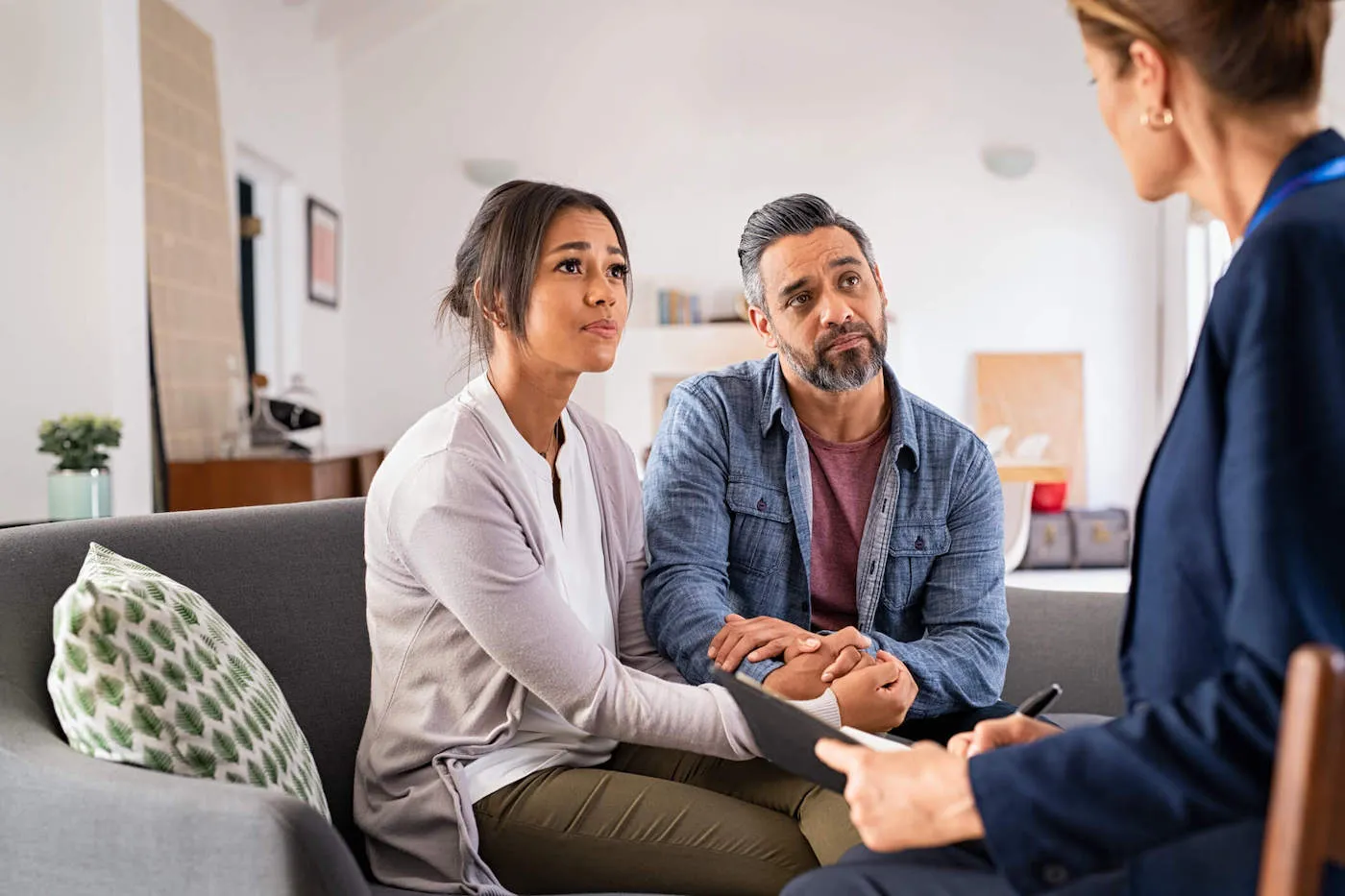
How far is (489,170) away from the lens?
775 cm

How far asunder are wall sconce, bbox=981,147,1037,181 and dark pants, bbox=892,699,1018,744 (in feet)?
20.4

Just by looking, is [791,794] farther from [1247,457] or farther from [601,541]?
[1247,457]

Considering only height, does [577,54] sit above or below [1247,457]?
above

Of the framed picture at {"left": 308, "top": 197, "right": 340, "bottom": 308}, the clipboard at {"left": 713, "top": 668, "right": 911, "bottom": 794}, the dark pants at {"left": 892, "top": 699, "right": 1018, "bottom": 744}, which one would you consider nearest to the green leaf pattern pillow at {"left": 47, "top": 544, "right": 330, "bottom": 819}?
the clipboard at {"left": 713, "top": 668, "right": 911, "bottom": 794}

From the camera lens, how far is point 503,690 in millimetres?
1640

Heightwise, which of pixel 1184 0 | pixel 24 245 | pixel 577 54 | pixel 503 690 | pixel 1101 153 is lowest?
pixel 503 690

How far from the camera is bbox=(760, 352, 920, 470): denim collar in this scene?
6.98 feet

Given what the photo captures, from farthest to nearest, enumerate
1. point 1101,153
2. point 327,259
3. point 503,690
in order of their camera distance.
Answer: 1. point 1101,153
2. point 327,259
3. point 503,690

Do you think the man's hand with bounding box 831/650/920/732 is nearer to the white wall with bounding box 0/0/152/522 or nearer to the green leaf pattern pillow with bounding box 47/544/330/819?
the green leaf pattern pillow with bounding box 47/544/330/819

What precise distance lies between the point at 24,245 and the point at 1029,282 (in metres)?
5.84

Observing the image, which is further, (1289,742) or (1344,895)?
(1344,895)

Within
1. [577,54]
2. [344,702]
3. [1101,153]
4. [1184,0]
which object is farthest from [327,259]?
[1184,0]

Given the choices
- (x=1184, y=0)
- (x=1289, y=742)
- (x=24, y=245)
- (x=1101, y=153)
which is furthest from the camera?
(x=1101, y=153)

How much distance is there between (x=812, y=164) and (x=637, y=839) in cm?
685
